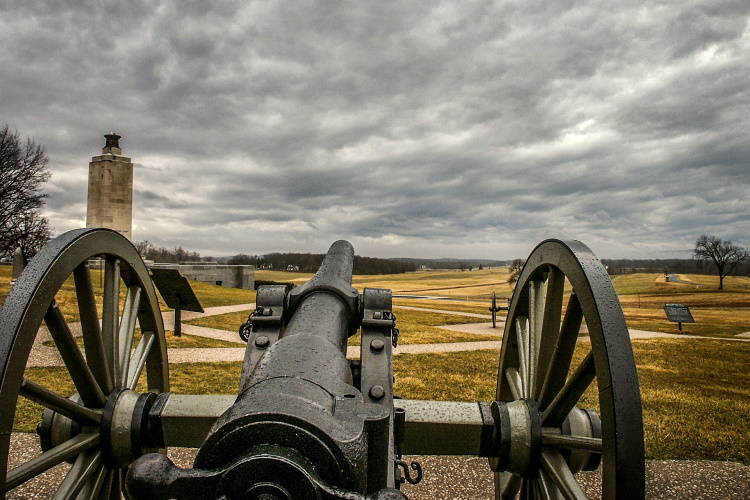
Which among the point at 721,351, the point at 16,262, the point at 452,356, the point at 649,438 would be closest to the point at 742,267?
the point at 721,351

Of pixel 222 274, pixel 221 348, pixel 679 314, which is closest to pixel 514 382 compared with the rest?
pixel 221 348

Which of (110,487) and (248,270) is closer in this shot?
(110,487)

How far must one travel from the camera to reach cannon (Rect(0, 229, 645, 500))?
1.29 meters

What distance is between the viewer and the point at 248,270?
38.8 meters

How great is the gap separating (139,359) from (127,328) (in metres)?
0.25

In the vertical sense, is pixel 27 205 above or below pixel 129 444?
above

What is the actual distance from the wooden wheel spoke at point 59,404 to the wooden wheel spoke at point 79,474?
0.18 m

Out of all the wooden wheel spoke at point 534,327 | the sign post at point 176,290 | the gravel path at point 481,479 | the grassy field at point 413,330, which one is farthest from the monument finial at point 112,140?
the wooden wheel spoke at point 534,327

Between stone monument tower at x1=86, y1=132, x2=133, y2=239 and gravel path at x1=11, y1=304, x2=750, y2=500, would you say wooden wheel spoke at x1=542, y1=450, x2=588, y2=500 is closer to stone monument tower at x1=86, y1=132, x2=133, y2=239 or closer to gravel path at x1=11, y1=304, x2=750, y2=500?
gravel path at x1=11, y1=304, x2=750, y2=500

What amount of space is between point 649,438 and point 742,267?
175 feet

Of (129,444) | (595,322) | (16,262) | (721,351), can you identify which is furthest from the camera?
(16,262)

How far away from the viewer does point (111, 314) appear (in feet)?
10.0

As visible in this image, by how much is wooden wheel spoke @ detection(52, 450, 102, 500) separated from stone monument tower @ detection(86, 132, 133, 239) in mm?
26779

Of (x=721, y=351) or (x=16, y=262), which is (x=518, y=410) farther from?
(x=16, y=262)
